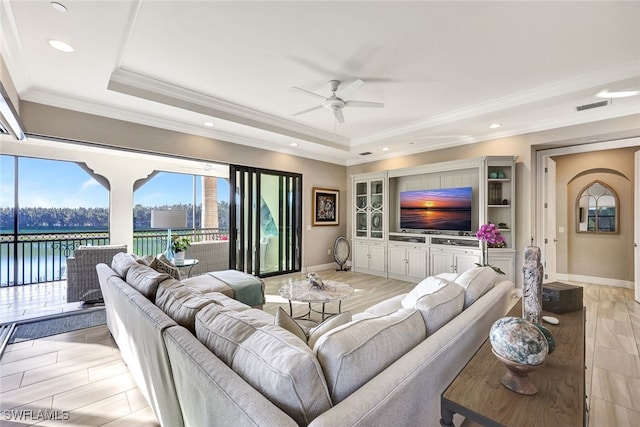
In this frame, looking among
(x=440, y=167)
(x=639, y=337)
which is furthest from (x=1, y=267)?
(x=639, y=337)

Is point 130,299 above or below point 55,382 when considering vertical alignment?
above

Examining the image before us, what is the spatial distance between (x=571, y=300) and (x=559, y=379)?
1007 mm

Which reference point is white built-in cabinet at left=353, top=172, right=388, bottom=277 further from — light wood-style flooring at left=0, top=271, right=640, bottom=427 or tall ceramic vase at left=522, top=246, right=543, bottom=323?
tall ceramic vase at left=522, top=246, right=543, bottom=323

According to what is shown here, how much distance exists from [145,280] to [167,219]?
2489 millimetres

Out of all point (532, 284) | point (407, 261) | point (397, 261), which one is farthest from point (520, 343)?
point (397, 261)

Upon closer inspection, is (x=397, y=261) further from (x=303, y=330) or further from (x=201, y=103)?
(x=303, y=330)

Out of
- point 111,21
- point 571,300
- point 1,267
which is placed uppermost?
point 111,21

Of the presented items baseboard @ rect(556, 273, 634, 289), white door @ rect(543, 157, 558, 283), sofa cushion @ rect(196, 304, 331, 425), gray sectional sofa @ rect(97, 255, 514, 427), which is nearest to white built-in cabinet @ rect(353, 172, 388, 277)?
white door @ rect(543, 157, 558, 283)

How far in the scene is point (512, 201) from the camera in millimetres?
4480

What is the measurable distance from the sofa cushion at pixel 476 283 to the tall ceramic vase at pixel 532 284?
32cm

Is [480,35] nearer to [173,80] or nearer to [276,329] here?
[276,329]

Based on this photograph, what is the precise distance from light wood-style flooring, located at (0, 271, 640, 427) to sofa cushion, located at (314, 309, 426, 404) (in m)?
1.55

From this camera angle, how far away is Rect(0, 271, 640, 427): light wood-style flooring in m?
1.85

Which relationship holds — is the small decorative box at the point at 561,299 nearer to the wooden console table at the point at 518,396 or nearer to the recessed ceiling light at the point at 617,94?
the wooden console table at the point at 518,396
